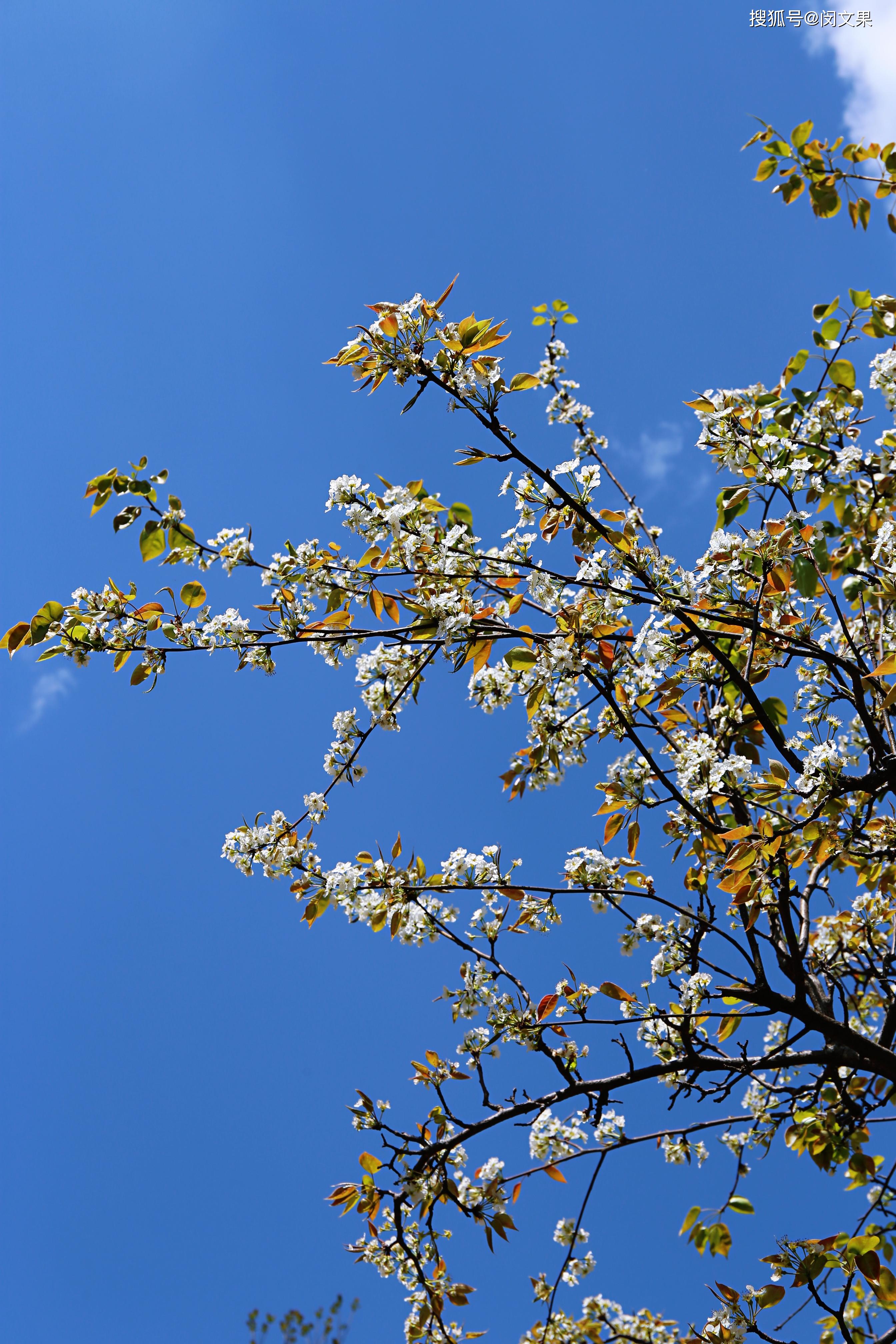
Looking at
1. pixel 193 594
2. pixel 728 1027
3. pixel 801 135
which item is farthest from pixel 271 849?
pixel 801 135

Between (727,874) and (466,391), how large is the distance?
5.50ft

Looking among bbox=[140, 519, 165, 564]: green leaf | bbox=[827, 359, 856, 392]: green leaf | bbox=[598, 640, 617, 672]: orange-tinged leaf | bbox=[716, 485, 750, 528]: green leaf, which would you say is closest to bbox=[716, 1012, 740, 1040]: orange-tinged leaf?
bbox=[598, 640, 617, 672]: orange-tinged leaf

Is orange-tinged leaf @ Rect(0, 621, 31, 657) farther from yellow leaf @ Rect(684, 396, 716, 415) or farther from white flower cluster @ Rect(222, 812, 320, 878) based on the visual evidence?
yellow leaf @ Rect(684, 396, 716, 415)

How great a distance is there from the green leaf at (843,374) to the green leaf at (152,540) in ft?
6.72

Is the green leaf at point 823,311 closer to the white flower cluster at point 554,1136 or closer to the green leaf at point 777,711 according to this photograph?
Result: the green leaf at point 777,711

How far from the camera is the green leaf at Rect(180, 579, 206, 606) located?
9.26 feet

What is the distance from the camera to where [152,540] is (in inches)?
102

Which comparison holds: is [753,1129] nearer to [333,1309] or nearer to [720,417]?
[720,417]

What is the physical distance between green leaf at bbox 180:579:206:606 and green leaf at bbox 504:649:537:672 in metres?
1.13

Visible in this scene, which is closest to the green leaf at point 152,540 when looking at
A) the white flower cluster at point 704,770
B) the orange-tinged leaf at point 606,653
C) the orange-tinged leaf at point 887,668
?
A: the orange-tinged leaf at point 606,653

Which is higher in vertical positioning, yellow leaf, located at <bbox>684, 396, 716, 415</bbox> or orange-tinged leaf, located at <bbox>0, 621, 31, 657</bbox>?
yellow leaf, located at <bbox>684, 396, 716, 415</bbox>

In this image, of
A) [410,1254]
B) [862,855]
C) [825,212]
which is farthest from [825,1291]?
[825,212]

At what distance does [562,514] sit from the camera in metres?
3.03

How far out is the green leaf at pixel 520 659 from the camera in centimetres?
245
